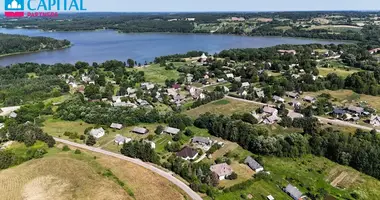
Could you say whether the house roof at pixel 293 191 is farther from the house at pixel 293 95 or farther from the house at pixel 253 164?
the house at pixel 293 95

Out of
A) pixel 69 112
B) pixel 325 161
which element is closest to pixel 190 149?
pixel 325 161

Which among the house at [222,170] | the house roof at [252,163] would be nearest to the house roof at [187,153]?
the house at [222,170]

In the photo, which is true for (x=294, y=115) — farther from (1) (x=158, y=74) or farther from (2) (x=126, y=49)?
(2) (x=126, y=49)

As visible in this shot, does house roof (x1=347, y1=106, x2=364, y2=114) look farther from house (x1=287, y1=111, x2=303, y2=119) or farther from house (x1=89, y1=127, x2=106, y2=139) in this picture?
house (x1=89, y1=127, x2=106, y2=139)

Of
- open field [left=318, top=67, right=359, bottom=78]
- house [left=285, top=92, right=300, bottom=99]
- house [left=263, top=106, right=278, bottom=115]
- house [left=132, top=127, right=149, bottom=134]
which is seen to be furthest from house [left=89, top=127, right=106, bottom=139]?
open field [left=318, top=67, right=359, bottom=78]

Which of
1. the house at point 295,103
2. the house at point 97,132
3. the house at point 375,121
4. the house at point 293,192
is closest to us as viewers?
the house at point 293,192

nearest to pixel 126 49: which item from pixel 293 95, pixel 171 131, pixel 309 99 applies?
pixel 293 95
